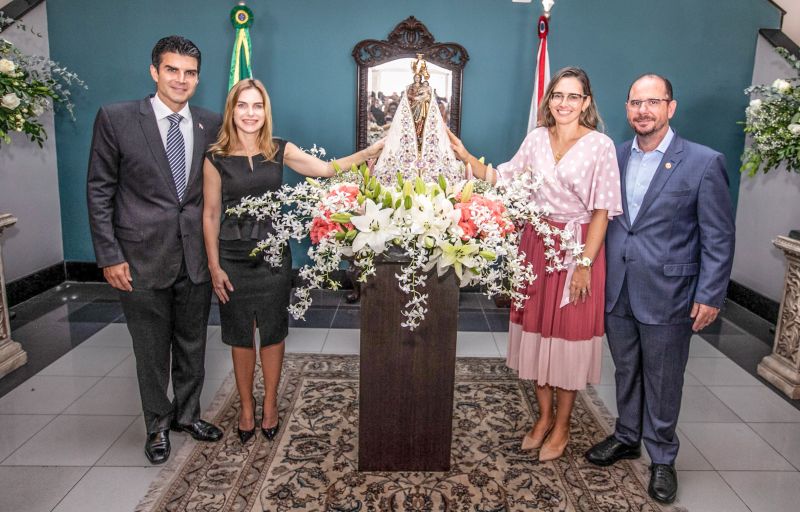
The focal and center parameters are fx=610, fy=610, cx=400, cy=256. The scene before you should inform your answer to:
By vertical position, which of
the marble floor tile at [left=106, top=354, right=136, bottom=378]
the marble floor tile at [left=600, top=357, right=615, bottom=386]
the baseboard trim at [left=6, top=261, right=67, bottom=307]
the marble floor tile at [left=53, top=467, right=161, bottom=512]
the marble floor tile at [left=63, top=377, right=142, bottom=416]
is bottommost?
the marble floor tile at [left=53, top=467, right=161, bottom=512]

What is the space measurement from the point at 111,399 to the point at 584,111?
2954 mm

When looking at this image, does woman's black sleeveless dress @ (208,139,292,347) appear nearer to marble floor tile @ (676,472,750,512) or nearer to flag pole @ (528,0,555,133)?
marble floor tile @ (676,472,750,512)

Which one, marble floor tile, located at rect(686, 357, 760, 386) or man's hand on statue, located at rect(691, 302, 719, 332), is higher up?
man's hand on statue, located at rect(691, 302, 719, 332)

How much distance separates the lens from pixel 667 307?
2551 millimetres

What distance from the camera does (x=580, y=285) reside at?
2602mm

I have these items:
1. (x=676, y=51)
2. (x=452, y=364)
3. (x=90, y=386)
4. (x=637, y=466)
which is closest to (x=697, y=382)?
(x=637, y=466)

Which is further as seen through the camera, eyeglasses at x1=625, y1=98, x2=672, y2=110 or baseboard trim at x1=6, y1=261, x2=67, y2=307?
baseboard trim at x1=6, y1=261, x2=67, y2=307

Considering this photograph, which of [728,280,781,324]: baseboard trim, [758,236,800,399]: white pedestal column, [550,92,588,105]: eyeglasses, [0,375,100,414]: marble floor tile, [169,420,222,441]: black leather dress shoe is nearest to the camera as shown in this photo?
[550,92,588,105]: eyeglasses

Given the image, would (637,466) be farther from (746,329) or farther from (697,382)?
(746,329)

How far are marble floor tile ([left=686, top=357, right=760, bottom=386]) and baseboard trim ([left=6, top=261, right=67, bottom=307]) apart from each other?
5350 millimetres

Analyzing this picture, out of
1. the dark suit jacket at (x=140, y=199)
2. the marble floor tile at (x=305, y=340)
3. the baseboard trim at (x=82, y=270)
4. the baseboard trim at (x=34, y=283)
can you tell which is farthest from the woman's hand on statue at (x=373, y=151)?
the baseboard trim at (x=82, y=270)

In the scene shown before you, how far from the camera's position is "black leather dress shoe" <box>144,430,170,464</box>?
2.82 m

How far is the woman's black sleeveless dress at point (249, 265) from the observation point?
2719 millimetres

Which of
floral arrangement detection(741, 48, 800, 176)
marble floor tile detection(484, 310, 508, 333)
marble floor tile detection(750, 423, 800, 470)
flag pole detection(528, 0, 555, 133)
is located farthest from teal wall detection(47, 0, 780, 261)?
marble floor tile detection(750, 423, 800, 470)
